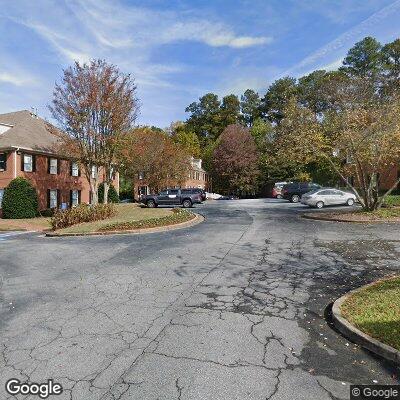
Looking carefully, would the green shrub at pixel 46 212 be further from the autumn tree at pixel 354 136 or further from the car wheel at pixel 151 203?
the autumn tree at pixel 354 136

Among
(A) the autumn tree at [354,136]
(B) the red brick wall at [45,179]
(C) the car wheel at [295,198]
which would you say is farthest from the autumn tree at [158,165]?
(A) the autumn tree at [354,136]

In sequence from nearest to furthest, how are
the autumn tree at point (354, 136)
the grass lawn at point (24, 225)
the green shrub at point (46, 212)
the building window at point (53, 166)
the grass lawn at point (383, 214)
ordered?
the grass lawn at point (383, 214)
the autumn tree at point (354, 136)
the grass lawn at point (24, 225)
the green shrub at point (46, 212)
the building window at point (53, 166)

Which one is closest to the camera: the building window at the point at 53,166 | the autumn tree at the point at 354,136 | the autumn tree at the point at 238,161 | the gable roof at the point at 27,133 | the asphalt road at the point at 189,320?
the asphalt road at the point at 189,320

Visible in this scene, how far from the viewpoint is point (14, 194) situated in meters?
29.2

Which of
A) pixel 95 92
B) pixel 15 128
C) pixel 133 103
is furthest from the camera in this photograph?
pixel 15 128

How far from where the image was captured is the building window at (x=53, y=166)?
3384cm

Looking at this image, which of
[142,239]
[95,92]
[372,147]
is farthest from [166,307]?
[95,92]

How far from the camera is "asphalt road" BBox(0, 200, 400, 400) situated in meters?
4.51

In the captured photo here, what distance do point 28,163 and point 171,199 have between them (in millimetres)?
12763

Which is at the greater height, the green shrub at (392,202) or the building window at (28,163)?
the building window at (28,163)

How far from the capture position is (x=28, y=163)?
3159 cm

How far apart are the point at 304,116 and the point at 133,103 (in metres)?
13.6

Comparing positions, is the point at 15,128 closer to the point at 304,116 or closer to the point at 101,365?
the point at 304,116

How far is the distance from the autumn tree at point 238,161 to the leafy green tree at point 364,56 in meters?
→ 24.6
